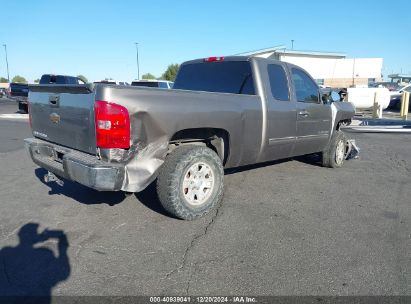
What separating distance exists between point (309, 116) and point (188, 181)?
2640 mm

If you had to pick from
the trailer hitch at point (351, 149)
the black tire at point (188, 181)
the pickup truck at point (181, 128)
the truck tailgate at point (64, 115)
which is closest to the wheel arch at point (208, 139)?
the pickup truck at point (181, 128)

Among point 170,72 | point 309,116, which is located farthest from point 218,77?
point 170,72

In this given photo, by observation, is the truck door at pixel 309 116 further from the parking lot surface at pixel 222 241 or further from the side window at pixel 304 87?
the parking lot surface at pixel 222 241

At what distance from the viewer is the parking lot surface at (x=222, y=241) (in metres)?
2.81

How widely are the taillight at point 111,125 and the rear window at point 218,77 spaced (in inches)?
82.5

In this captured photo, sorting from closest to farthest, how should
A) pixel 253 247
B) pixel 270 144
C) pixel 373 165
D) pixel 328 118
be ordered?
pixel 253 247 < pixel 270 144 < pixel 328 118 < pixel 373 165

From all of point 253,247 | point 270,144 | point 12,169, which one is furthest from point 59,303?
point 12,169

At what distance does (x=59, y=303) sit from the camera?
8.33ft

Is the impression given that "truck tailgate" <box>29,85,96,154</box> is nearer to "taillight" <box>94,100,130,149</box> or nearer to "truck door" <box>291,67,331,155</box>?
"taillight" <box>94,100,130,149</box>

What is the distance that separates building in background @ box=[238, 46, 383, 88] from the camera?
150ft

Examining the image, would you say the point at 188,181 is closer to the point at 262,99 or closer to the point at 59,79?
the point at 262,99

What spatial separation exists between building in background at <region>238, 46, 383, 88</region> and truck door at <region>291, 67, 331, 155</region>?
125 ft

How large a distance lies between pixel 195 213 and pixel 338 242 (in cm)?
153

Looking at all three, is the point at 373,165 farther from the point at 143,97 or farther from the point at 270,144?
the point at 143,97
